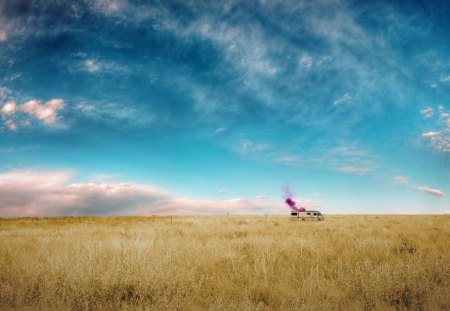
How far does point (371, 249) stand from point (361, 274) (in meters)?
3.64

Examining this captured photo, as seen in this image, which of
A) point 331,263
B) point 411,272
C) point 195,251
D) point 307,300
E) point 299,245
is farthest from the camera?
point 299,245

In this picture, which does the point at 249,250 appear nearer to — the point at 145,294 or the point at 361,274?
the point at 361,274

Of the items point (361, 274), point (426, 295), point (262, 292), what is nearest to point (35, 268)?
point (262, 292)

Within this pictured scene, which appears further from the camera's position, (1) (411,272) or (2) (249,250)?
(2) (249,250)

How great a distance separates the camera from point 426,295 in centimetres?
498

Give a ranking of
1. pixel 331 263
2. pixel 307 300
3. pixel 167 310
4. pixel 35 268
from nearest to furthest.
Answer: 1. pixel 167 310
2. pixel 307 300
3. pixel 35 268
4. pixel 331 263

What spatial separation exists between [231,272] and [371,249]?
15.9 ft

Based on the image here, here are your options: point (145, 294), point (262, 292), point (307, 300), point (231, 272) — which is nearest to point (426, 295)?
point (307, 300)

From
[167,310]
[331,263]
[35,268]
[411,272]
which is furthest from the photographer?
[331,263]

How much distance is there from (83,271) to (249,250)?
470 cm

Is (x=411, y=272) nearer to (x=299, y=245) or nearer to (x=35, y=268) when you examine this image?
(x=299, y=245)

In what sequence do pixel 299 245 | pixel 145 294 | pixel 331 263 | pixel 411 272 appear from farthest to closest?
pixel 299 245 < pixel 331 263 < pixel 411 272 < pixel 145 294

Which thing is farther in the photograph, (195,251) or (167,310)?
A: (195,251)

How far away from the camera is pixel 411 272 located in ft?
18.5
